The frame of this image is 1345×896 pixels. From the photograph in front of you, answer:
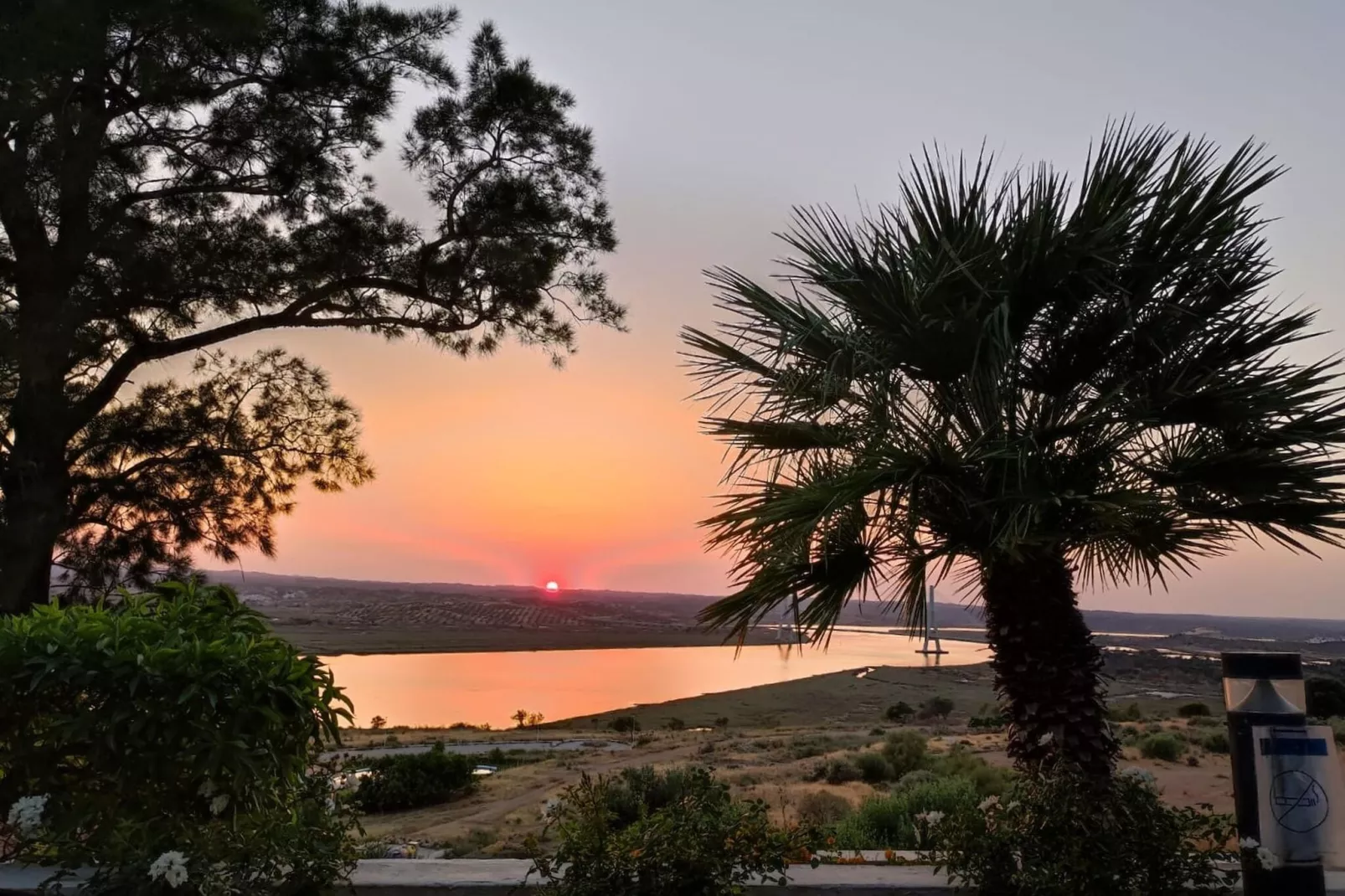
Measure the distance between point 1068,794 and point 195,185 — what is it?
9.30m

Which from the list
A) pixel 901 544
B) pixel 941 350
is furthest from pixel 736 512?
pixel 941 350

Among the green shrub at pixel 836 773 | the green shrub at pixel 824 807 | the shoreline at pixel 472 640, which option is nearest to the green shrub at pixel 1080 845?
the green shrub at pixel 824 807

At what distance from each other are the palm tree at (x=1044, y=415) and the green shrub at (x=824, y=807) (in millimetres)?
4620

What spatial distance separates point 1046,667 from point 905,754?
10.4 meters

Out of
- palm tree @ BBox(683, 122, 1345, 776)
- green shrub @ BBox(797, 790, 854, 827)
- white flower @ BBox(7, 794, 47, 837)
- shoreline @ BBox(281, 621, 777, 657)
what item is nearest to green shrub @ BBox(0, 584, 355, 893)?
white flower @ BBox(7, 794, 47, 837)

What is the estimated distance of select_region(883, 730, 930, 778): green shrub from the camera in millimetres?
13258

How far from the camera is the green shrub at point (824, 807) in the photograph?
894cm

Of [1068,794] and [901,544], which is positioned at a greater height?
[901,544]

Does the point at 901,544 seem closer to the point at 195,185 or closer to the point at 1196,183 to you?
the point at 1196,183

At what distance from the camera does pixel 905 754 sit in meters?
13.8

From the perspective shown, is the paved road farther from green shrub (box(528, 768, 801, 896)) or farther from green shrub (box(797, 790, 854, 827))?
green shrub (box(528, 768, 801, 896))

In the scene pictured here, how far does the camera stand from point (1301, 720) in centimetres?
400

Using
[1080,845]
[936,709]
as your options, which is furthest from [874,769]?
[936,709]

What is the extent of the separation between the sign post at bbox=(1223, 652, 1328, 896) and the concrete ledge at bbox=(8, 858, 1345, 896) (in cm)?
42
